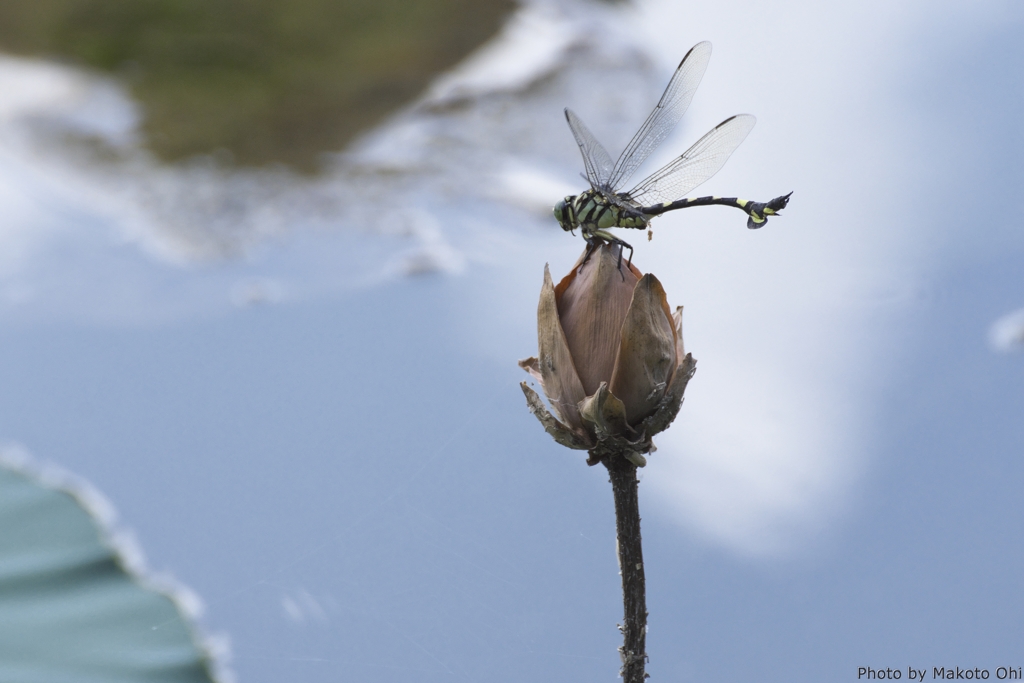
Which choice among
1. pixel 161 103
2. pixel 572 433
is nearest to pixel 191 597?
pixel 572 433

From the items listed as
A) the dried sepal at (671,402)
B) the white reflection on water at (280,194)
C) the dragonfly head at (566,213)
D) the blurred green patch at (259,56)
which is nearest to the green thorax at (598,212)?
the dragonfly head at (566,213)

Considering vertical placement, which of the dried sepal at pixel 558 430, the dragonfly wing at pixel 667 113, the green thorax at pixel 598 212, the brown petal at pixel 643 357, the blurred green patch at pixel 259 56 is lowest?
the dried sepal at pixel 558 430

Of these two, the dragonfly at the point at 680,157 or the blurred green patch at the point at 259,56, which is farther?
the blurred green patch at the point at 259,56

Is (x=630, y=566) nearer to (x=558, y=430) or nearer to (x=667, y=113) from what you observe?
(x=558, y=430)

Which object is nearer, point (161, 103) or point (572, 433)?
point (572, 433)

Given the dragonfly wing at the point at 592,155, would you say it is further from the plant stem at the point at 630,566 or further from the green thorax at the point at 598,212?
the plant stem at the point at 630,566

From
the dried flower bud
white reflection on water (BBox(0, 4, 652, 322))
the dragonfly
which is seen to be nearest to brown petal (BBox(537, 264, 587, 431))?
the dried flower bud

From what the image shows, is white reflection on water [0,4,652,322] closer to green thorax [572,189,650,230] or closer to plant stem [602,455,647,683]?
green thorax [572,189,650,230]

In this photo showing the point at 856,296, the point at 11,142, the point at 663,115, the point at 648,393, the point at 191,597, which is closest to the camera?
the point at 648,393

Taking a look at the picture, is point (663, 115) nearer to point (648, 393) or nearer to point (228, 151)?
point (648, 393)
